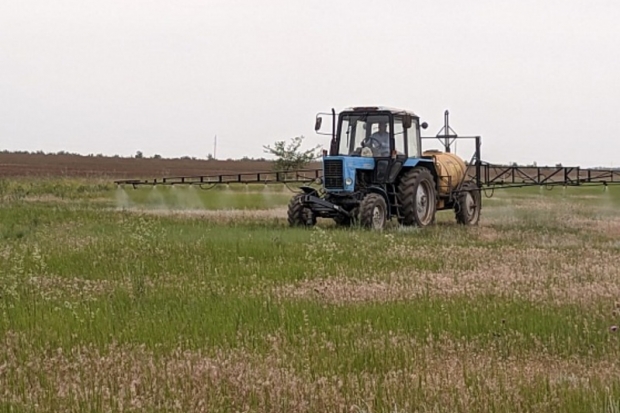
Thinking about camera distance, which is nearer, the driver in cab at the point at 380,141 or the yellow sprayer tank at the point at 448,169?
the driver in cab at the point at 380,141

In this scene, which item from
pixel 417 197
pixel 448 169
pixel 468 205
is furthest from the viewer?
pixel 468 205

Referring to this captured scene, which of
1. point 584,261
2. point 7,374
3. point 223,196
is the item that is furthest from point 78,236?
point 223,196

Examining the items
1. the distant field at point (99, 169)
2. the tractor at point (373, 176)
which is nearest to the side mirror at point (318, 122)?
the tractor at point (373, 176)

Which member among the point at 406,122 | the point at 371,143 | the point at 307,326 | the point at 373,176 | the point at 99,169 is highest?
the point at 406,122

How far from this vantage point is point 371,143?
19.7m

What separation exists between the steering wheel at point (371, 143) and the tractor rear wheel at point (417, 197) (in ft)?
2.99

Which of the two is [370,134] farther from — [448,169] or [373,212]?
[448,169]

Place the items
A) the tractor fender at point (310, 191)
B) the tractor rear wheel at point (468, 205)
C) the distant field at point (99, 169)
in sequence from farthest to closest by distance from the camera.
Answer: the distant field at point (99, 169) → the tractor rear wheel at point (468, 205) → the tractor fender at point (310, 191)

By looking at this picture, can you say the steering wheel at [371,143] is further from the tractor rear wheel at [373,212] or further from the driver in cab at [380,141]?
the tractor rear wheel at [373,212]

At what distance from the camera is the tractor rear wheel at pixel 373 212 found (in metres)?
17.9

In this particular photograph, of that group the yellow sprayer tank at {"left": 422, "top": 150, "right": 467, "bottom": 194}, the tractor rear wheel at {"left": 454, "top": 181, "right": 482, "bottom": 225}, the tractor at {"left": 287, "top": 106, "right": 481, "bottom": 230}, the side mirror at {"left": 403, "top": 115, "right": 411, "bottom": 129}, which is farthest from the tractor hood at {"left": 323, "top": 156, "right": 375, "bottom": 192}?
the tractor rear wheel at {"left": 454, "top": 181, "right": 482, "bottom": 225}

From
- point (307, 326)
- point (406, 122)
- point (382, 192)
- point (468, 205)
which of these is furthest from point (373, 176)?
point (307, 326)

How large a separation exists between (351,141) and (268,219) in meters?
3.16

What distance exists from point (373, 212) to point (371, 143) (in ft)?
7.19
